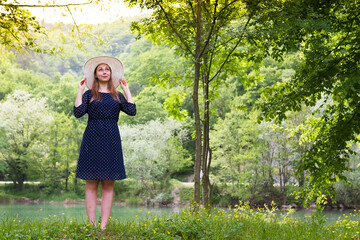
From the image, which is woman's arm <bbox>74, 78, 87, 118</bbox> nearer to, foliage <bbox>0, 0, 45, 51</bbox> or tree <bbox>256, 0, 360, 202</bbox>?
foliage <bbox>0, 0, 45, 51</bbox>

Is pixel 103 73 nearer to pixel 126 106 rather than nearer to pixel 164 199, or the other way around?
pixel 126 106

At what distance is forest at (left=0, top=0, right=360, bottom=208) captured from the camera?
676 centimetres

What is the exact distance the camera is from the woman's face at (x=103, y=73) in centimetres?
492

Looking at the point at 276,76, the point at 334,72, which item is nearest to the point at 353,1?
the point at 334,72

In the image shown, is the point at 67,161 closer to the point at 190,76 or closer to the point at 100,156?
the point at 190,76

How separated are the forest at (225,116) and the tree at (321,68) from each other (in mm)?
23

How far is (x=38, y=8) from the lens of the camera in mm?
6512

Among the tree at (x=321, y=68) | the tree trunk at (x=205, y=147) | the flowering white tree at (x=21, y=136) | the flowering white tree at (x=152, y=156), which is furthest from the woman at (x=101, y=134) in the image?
the flowering white tree at (x=21, y=136)

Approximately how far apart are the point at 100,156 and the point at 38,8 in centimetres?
319

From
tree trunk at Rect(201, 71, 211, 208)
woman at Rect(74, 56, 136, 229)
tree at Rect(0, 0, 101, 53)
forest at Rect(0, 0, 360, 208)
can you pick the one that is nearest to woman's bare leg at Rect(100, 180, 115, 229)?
woman at Rect(74, 56, 136, 229)

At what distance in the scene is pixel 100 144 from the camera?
4652mm

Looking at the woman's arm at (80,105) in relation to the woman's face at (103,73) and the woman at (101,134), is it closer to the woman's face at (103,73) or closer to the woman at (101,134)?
the woman at (101,134)

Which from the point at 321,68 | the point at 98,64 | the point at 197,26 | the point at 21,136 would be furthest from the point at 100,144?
the point at 21,136

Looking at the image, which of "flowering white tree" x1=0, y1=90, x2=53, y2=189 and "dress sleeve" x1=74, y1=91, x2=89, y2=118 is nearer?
"dress sleeve" x1=74, y1=91, x2=89, y2=118
